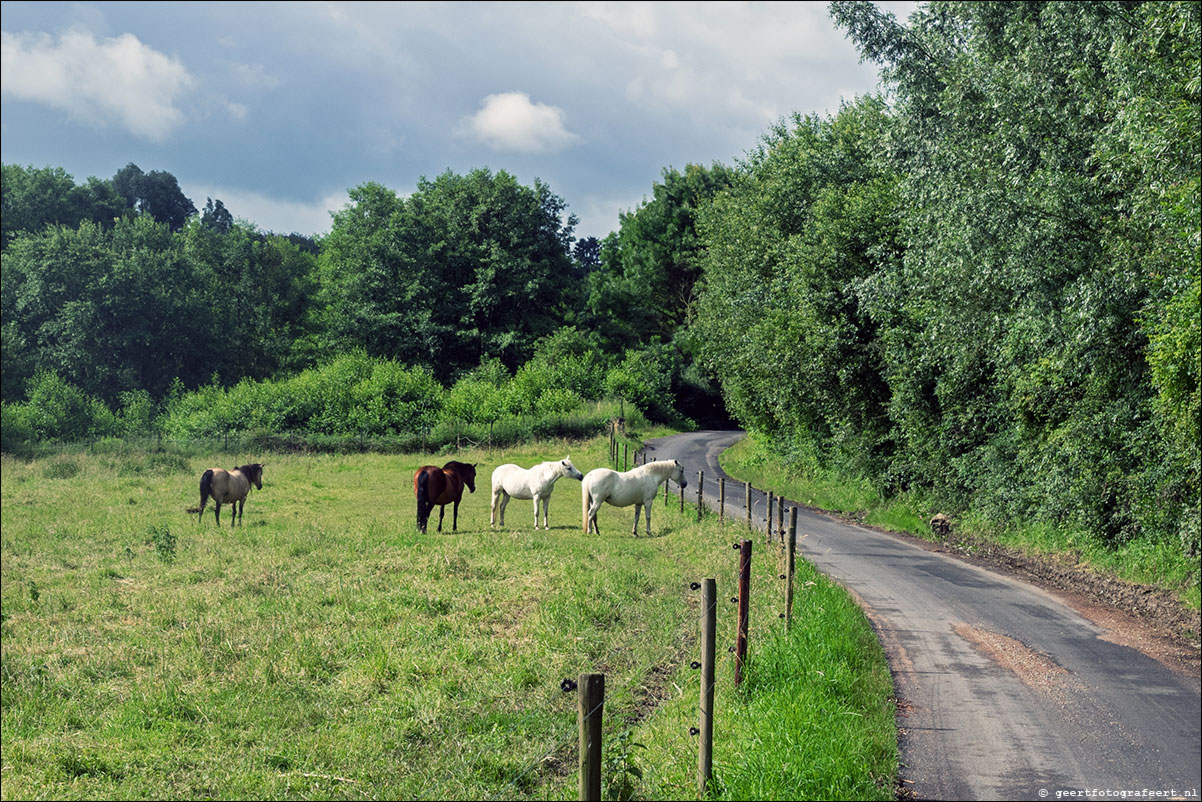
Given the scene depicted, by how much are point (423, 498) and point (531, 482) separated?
2659 mm

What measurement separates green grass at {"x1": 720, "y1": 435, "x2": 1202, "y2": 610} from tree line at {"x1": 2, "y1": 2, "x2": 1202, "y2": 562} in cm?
35

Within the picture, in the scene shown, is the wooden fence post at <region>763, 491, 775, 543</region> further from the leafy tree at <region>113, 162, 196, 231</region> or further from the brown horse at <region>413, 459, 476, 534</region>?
the leafy tree at <region>113, 162, 196, 231</region>

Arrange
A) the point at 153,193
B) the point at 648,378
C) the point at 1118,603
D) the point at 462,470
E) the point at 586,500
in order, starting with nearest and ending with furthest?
1. the point at 1118,603
2. the point at 586,500
3. the point at 462,470
4. the point at 648,378
5. the point at 153,193

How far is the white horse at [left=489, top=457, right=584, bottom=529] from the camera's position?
19.8 m

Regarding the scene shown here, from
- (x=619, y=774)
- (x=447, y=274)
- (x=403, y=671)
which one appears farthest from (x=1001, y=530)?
(x=447, y=274)

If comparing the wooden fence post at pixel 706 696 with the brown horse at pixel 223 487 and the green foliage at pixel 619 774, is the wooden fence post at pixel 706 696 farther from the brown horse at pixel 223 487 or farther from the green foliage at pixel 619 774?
the brown horse at pixel 223 487

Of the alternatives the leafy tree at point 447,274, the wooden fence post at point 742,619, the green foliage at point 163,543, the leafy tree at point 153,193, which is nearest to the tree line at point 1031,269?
the wooden fence post at point 742,619

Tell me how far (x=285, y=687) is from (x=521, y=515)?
14.1 meters

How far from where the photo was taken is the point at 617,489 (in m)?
19.1

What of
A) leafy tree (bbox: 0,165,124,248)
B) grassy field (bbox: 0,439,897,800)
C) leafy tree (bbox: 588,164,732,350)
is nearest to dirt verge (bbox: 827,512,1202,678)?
grassy field (bbox: 0,439,897,800)

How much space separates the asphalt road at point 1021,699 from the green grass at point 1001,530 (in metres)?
1.63

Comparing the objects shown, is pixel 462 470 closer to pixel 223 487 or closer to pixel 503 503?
pixel 503 503

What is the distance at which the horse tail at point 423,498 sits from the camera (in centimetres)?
1842

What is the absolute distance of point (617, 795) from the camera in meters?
5.66
